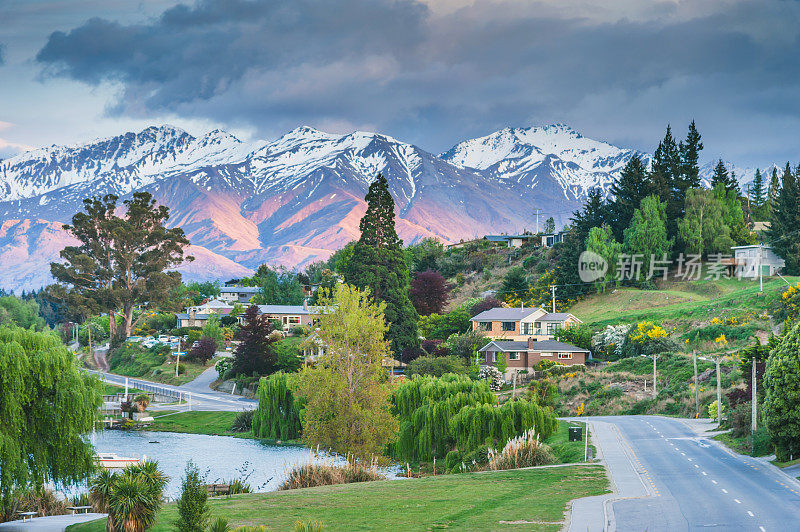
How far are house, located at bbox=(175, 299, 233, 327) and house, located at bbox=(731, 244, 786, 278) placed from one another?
8231cm

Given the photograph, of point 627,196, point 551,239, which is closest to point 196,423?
point 627,196

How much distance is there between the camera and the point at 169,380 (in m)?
110

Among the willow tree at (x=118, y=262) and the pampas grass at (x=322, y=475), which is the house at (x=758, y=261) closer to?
the willow tree at (x=118, y=262)

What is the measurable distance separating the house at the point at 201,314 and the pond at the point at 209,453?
62334mm

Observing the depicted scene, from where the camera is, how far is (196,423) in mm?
80000

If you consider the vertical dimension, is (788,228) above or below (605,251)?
Result: above

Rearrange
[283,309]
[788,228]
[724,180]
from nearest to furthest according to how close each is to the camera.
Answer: [788,228]
[283,309]
[724,180]

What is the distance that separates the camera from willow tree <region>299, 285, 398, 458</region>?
43219 mm

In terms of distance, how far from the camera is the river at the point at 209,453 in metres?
49.3

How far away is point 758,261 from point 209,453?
8645 cm

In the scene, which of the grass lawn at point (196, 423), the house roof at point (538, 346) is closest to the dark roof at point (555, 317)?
the house roof at point (538, 346)

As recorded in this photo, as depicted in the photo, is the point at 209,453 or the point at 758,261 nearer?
the point at 209,453

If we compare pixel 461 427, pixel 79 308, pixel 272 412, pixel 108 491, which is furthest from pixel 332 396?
pixel 79 308

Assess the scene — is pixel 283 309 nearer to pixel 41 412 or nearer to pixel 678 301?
pixel 678 301
